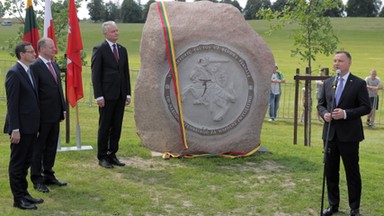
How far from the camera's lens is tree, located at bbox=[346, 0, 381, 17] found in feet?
327

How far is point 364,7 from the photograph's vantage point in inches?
3939

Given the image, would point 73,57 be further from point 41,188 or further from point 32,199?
point 32,199

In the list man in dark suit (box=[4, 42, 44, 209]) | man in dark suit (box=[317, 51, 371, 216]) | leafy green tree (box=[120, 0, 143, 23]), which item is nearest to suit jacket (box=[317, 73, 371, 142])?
man in dark suit (box=[317, 51, 371, 216])

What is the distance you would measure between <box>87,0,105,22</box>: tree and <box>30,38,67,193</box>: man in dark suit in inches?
3728

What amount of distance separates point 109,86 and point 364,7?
328 feet

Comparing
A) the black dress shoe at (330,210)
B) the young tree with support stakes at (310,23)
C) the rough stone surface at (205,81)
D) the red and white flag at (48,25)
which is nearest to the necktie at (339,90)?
the black dress shoe at (330,210)

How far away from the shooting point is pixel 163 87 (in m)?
9.04

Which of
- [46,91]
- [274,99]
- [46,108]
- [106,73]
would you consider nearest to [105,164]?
[106,73]

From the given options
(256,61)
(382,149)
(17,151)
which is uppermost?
(256,61)

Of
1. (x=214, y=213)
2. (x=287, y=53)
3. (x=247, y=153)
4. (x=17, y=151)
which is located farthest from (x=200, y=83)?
(x=287, y=53)

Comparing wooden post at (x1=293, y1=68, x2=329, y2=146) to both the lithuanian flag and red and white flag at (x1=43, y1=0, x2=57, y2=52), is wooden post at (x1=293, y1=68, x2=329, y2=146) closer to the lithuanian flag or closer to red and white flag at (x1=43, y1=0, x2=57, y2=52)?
red and white flag at (x1=43, y1=0, x2=57, y2=52)

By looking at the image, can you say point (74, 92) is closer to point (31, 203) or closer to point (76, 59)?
point (76, 59)

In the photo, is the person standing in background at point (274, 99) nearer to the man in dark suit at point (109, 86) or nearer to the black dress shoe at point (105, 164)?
the man in dark suit at point (109, 86)

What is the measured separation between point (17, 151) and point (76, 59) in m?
3.32
